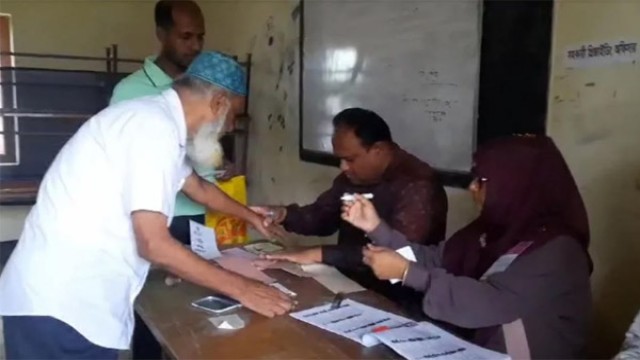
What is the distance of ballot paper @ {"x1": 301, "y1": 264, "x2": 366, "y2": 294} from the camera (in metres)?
1.86

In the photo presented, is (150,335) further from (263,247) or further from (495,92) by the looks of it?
(495,92)

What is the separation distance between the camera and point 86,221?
148cm

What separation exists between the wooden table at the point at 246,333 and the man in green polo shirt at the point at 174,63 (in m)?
0.56

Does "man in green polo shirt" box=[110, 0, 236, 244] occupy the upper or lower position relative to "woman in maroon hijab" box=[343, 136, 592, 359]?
upper

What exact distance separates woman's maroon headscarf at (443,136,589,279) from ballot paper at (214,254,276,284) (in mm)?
664

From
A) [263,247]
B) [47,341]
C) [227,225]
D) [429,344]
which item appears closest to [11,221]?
[227,225]

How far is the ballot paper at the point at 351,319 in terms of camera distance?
1.49 meters

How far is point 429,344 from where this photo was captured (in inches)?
54.7

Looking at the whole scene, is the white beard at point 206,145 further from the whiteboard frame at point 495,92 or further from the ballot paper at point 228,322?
the whiteboard frame at point 495,92

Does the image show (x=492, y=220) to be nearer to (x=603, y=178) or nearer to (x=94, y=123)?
(x=603, y=178)

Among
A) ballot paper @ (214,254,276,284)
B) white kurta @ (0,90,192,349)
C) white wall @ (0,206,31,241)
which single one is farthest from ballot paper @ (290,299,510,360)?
white wall @ (0,206,31,241)

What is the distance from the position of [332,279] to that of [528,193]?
25.9 inches

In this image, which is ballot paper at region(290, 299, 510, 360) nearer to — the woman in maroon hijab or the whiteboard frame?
the woman in maroon hijab

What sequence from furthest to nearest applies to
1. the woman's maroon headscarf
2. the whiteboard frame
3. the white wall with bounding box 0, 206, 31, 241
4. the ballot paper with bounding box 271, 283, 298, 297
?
the white wall with bounding box 0, 206, 31, 241 → the whiteboard frame → the ballot paper with bounding box 271, 283, 298, 297 → the woman's maroon headscarf
